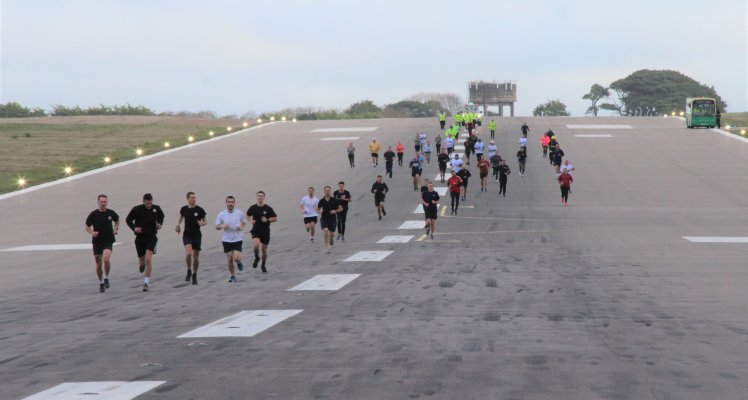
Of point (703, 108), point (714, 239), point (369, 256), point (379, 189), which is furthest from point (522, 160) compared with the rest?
point (703, 108)

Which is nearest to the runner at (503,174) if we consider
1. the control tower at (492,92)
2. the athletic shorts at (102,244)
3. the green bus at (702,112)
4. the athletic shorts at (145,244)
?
the athletic shorts at (145,244)

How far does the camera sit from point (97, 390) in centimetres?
939

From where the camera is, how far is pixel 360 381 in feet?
31.6

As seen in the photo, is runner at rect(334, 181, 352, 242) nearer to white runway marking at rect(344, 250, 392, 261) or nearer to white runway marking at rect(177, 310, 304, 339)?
white runway marking at rect(344, 250, 392, 261)

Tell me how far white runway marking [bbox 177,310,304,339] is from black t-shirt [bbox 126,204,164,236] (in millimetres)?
4840

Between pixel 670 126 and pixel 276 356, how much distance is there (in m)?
76.1

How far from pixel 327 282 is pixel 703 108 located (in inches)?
2534

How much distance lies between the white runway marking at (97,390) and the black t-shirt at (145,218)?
9569 millimetres

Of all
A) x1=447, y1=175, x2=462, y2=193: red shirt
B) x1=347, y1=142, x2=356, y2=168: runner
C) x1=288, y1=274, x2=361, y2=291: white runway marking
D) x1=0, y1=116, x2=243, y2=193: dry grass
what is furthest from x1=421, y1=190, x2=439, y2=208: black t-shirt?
x1=0, y1=116, x2=243, y2=193: dry grass

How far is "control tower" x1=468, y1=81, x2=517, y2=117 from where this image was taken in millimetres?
156375

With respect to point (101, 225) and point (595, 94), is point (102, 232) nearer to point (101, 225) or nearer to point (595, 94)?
point (101, 225)

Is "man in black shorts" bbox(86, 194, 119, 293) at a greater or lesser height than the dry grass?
greater

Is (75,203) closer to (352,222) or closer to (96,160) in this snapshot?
(352,222)

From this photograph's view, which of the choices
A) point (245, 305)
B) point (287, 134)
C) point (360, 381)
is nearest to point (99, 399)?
point (360, 381)
